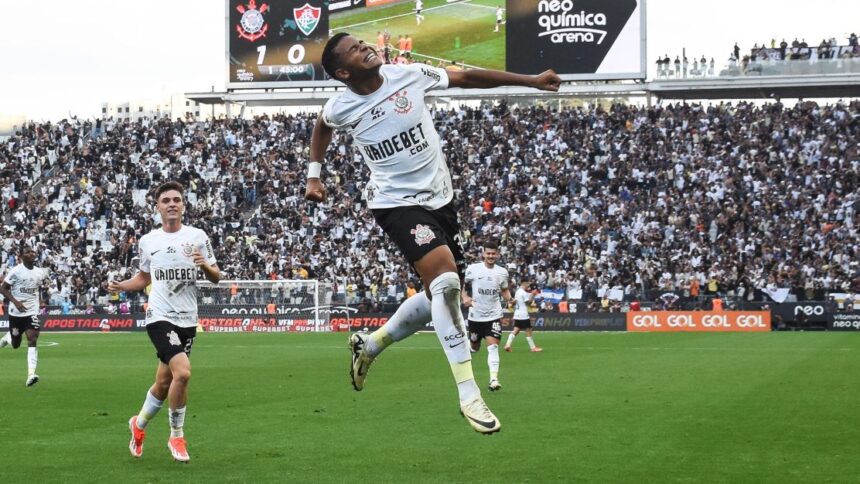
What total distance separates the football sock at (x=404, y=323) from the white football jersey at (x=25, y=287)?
16240mm

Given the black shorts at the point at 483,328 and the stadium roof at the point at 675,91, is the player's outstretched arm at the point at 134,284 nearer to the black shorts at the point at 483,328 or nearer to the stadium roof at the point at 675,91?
the black shorts at the point at 483,328

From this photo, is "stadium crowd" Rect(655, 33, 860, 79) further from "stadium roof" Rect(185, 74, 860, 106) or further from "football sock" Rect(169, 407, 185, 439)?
"football sock" Rect(169, 407, 185, 439)

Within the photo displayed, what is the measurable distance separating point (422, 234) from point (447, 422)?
294 inches

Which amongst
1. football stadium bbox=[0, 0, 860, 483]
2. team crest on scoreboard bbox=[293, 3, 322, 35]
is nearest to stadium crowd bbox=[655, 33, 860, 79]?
football stadium bbox=[0, 0, 860, 483]

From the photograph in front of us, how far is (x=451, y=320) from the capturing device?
8.21 m

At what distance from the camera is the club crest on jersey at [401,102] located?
8.35 m

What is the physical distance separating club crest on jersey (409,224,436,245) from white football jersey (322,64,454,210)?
216 millimetres

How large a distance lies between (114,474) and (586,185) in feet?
137

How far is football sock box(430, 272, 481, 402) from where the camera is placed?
8.10 m

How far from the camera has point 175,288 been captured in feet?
41.3

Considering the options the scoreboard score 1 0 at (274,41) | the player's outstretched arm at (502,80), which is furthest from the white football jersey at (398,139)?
the scoreboard score 1 0 at (274,41)

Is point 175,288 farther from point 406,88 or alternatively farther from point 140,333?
point 140,333

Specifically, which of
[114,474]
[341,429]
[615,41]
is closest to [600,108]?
[615,41]

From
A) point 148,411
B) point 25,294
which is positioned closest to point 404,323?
point 148,411
